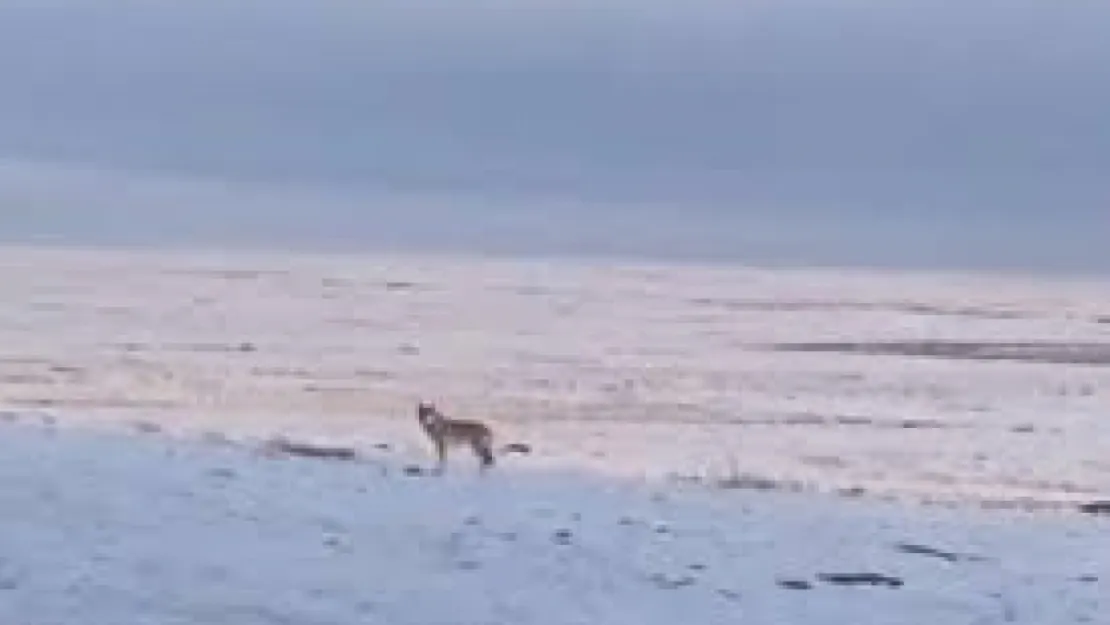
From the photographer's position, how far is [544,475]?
23.0m

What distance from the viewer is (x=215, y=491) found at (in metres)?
17.7

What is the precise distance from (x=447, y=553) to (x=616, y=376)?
35536 mm

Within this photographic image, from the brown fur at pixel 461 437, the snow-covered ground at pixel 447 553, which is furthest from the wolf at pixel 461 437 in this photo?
the snow-covered ground at pixel 447 553

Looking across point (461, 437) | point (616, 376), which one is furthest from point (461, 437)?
point (616, 376)

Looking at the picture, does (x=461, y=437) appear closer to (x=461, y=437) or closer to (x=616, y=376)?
(x=461, y=437)

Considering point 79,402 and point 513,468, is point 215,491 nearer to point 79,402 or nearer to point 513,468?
point 513,468

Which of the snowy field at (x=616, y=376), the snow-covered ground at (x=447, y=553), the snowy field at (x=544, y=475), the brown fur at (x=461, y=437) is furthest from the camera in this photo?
the snowy field at (x=616, y=376)

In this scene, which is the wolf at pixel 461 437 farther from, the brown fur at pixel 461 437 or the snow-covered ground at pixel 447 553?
the snow-covered ground at pixel 447 553

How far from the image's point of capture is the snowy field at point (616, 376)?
105ft

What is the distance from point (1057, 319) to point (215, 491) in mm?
88101

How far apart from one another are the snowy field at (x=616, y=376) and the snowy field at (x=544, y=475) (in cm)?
19

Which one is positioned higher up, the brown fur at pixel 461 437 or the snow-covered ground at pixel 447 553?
the brown fur at pixel 461 437

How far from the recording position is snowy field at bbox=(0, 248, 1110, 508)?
32.2 m

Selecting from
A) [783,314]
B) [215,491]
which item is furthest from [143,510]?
[783,314]
